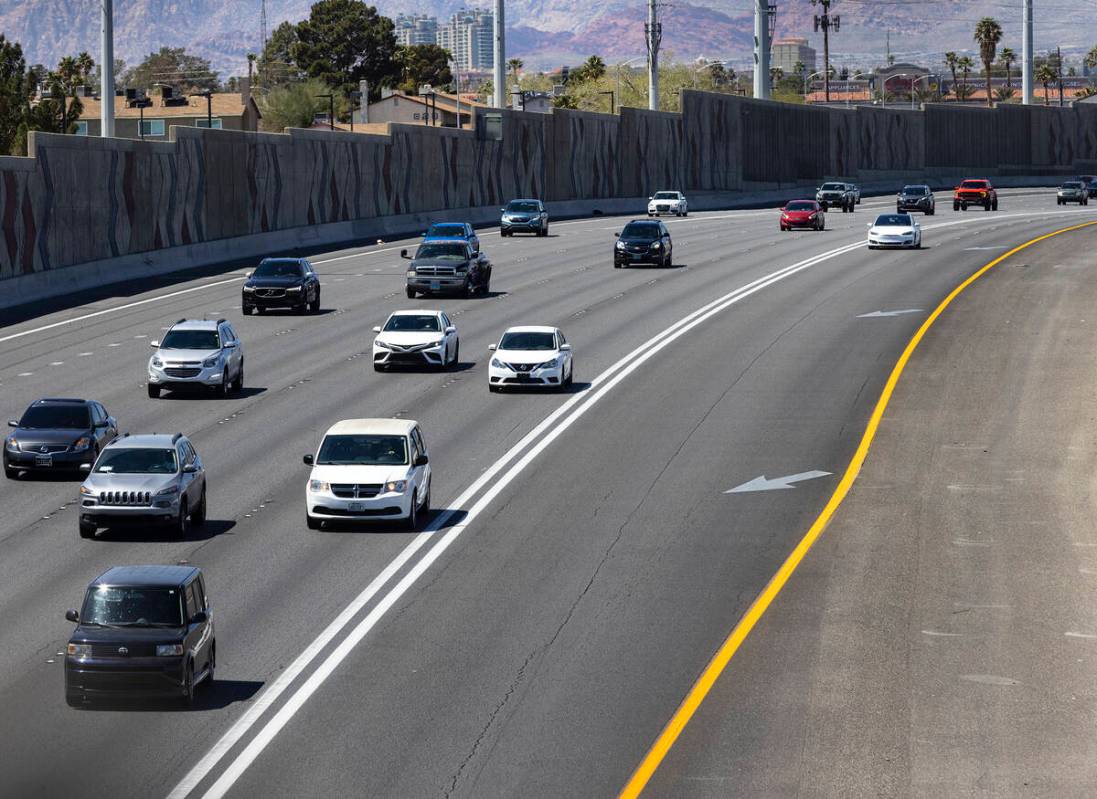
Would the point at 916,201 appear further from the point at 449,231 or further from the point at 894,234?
the point at 449,231

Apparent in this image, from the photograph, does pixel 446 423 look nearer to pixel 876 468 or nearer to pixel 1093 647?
pixel 876 468

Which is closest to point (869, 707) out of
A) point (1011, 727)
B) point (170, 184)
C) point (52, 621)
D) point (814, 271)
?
point (1011, 727)

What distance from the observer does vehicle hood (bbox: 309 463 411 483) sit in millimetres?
29172

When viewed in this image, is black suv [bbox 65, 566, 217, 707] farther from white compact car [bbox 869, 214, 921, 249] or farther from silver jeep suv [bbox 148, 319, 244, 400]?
white compact car [bbox 869, 214, 921, 249]

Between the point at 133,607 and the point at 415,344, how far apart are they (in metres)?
26.6

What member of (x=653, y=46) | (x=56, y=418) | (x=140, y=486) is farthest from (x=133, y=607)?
(x=653, y=46)

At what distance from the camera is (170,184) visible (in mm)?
70188

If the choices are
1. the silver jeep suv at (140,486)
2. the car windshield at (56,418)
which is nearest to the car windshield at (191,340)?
A: the car windshield at (56,418)

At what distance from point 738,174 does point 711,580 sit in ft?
329

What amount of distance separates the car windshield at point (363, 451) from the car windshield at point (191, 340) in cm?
1346

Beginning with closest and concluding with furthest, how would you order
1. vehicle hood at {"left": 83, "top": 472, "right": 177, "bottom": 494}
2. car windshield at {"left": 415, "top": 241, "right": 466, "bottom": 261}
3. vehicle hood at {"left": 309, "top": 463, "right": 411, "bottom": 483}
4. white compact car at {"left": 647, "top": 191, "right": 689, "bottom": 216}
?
1. vehicle hood at {"left": 83, "top": 472, "right": 177, "bottom": 494}
2. vehicle hood at {"left": 309, "top": 463, "right": 411, "bottom": 483}
3. car windshield at {"left": 415, "top": 241, "right": 466, "bottom": 261}
4. white compact car at {"left": 647, "top": 191, "right": 689, "bottom": 216}

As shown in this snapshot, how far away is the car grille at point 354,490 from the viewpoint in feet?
95.9

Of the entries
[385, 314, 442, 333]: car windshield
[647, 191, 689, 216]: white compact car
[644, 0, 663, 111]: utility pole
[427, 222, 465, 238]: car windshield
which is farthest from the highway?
[644, 0, 663, 111]: utility pole

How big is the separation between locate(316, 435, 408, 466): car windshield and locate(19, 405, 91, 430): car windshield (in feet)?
20.9
